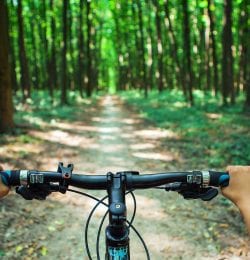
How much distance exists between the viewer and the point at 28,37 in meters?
40.3

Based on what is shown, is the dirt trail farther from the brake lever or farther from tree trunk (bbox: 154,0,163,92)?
tree trunk (bbox: 154,0,163,92)

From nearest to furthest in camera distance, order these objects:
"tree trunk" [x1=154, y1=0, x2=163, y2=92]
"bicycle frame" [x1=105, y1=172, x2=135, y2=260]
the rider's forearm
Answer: "bicycle frame" [x1=105, y1=172, x2=135, y2=260] < the rider's forearm < "tree trunk" [x1=154, y1=0, x2=163, y2=92]

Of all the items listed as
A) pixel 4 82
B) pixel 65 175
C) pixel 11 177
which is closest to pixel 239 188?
pixel 65 175

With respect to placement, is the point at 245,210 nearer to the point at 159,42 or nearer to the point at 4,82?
the point at 4,82

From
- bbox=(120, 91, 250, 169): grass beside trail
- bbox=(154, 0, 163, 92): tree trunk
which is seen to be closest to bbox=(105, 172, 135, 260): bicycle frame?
bbox=(120, 91, 250, 169): grass beside trail

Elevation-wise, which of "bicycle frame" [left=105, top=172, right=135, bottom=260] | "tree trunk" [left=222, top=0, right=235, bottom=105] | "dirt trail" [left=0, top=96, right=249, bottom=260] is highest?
"tree trunk" [left=222, top=0, right=235, bottom=105]

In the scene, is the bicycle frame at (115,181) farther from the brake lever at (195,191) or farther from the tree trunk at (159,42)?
the tree trunk at (159,42)

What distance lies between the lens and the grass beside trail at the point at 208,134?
32.9 ft

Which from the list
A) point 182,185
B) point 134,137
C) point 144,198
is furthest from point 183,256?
point 134,137

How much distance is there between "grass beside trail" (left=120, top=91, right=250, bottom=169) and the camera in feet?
32.9

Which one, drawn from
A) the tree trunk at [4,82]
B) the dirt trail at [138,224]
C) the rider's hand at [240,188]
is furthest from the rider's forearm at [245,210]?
the tree trunk at [4,82]

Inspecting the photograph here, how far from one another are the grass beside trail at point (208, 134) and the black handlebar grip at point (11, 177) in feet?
25.2

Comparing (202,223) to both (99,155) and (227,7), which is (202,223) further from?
(227,7)

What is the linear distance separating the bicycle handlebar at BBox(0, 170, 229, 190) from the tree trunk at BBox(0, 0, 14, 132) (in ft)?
35.6
